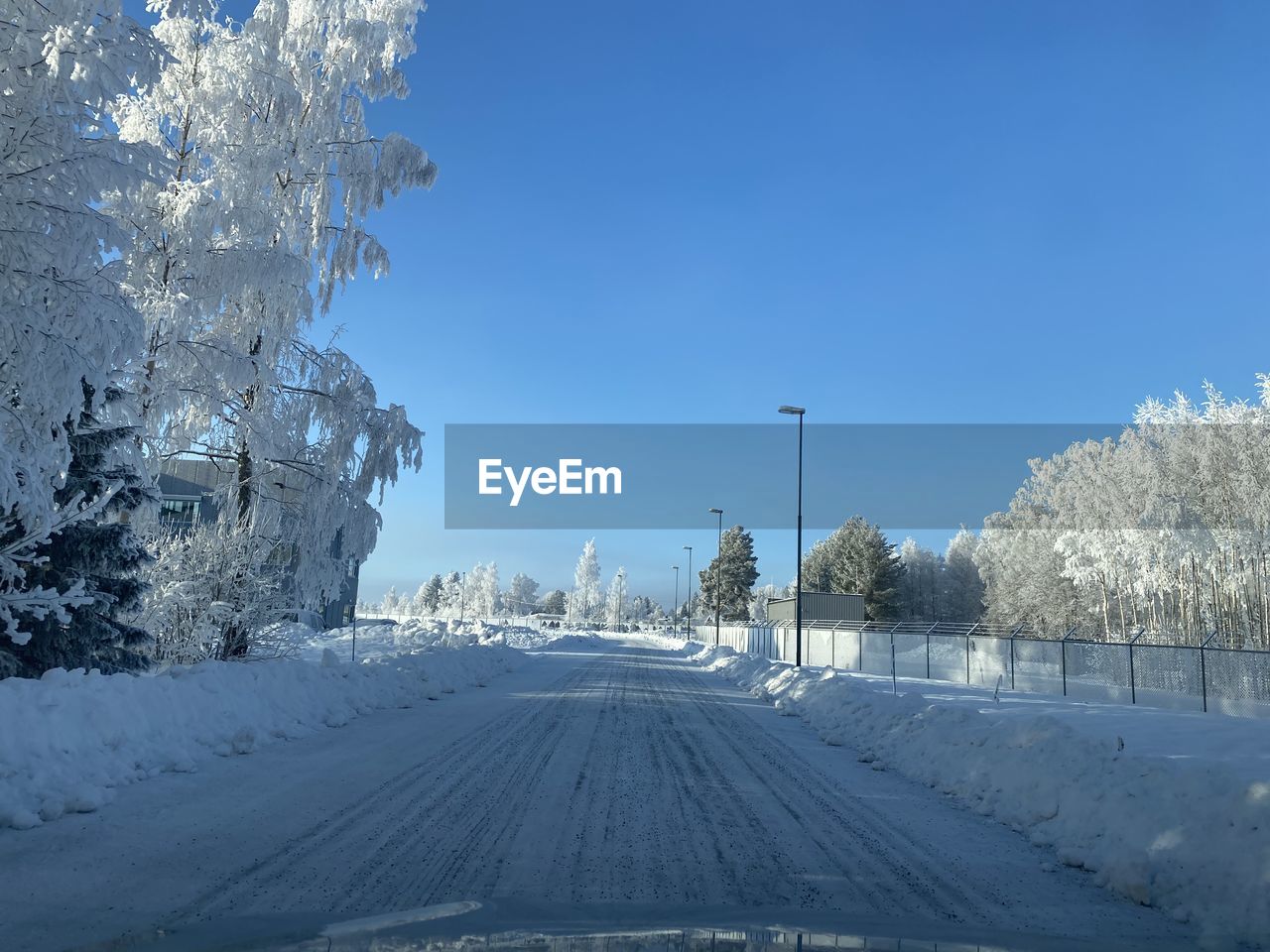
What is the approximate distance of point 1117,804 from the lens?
722cm

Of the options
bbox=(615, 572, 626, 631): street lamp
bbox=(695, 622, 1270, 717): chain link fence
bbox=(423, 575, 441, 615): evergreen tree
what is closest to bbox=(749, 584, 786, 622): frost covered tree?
bbox=(615, 572, 626, 631): street lamp

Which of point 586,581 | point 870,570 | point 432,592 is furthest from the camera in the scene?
point 432,592

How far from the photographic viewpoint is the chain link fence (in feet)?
65.9

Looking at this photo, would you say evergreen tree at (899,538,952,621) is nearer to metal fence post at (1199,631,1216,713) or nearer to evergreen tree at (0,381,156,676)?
metal fence post at (1199,631,1216,713)

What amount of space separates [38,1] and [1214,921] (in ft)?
41.1

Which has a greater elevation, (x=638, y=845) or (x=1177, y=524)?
(x=1177, y=524)

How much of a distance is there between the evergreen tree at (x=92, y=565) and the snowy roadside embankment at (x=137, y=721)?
4.70 feet

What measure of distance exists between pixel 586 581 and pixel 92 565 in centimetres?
13377

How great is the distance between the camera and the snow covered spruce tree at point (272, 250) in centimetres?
1430

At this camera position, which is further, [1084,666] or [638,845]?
[1084,666]

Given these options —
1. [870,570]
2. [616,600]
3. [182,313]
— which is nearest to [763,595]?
[616,600]

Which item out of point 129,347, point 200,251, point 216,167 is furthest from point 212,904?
point 216,167

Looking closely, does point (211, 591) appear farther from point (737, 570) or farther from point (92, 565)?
point (737, 570)

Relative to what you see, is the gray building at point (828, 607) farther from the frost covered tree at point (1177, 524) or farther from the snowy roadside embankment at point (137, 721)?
the snowy roadside embankment at point (137, 721)
